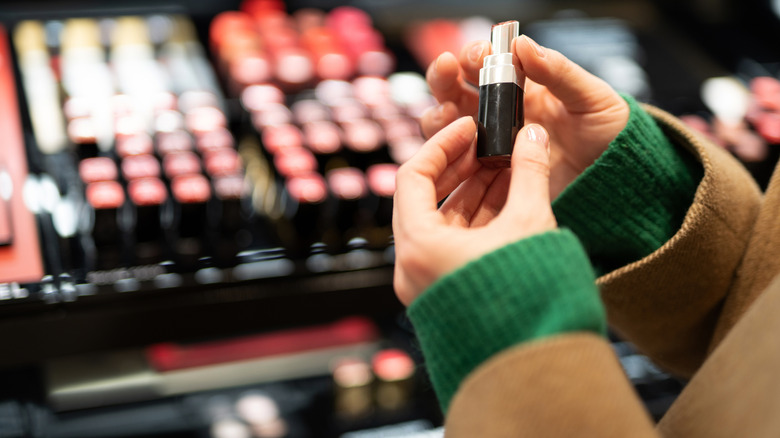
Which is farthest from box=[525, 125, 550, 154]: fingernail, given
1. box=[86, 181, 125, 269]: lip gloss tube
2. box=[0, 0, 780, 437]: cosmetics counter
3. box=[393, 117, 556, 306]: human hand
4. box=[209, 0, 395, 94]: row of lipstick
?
box=[209, 0, 395, 94]: row of lipstick

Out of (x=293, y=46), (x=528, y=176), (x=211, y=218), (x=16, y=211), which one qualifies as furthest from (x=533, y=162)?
(x=293, y=46)

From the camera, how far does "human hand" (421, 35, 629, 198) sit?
590 mm

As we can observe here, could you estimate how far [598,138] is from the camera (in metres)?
0.67

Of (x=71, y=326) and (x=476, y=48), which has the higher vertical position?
(x=476, y=48)

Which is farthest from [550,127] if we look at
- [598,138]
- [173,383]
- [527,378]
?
[173,383]

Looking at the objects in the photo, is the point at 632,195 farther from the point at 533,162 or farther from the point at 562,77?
the point at 533,162

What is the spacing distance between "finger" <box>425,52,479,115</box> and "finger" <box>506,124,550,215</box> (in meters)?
0.16

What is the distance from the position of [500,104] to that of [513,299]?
185mm

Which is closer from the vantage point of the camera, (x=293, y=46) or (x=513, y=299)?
(x=513, y=299)

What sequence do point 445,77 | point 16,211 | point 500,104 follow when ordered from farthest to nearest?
point 16,211 → point 445,77 → point 500,104

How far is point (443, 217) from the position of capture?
0.48m

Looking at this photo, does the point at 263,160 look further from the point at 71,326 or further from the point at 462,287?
the point at 462,287

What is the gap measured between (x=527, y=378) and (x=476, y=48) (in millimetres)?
333

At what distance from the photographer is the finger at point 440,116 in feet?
2.19
